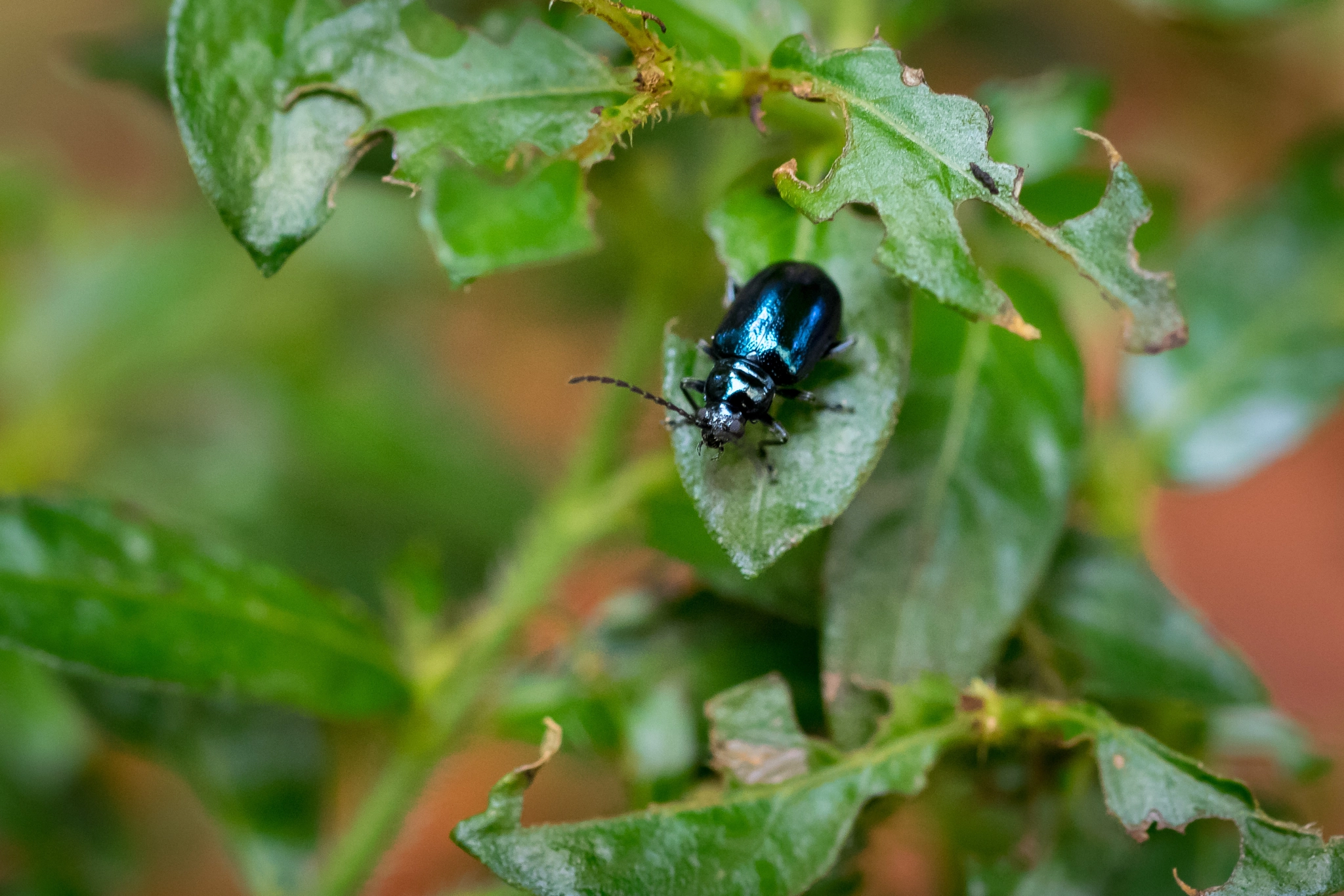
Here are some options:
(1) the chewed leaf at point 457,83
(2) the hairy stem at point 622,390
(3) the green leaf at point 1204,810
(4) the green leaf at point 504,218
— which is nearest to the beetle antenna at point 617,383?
(2) the hairy stem at point 622,390

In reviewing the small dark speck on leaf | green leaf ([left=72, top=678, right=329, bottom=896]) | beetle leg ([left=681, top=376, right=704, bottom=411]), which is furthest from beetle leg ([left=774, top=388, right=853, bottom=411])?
green leaf ([left=72, top=678, right=329, bottom=896])

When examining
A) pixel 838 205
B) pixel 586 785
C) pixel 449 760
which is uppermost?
pixel 838 205

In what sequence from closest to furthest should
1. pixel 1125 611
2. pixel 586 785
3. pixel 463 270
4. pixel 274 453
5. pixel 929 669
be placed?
pixel 463 270 < pixel 929 669 < pixel 1125 611 < pixel 586 785 < pixel 274 453

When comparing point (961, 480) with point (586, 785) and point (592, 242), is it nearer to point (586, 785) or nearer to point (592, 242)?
point (592, 242)

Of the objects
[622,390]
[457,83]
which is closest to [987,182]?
[457,83]

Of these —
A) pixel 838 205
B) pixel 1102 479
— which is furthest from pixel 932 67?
pixel 838 205

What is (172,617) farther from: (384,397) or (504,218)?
(384,397)

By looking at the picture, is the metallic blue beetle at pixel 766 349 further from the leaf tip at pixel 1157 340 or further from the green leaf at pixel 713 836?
the green leaf at pixel 713 836

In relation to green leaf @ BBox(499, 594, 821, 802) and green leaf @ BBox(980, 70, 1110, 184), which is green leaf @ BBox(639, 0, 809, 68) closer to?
Result: green leaf @ BBox(980, 70, 1110, 184)
